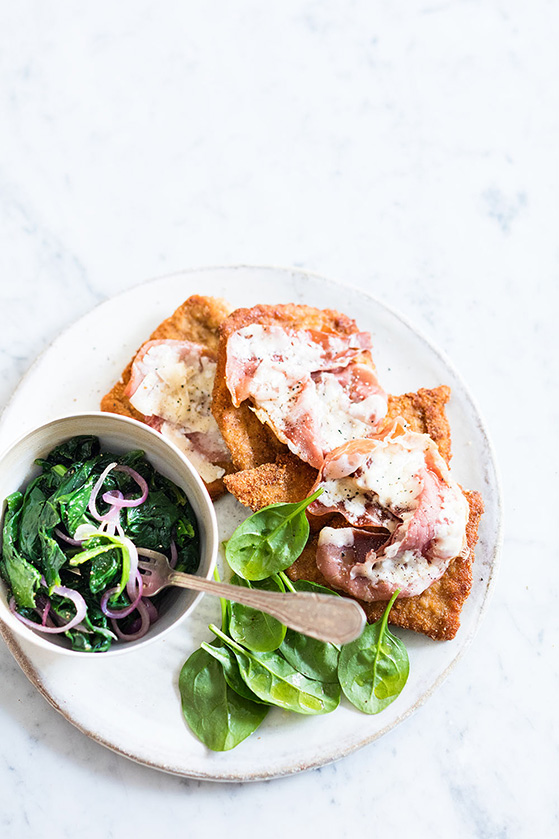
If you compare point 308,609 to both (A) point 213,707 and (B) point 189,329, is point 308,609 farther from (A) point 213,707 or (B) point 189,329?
(B) point 189,329

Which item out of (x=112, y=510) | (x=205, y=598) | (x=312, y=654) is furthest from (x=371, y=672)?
(x=112, y=510)

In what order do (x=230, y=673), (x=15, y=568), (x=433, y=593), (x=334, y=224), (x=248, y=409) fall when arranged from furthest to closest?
(x=334, y=224), (x=248, y=409), (x=433, y=593), (x=230, y=673), (x=15, y=568)

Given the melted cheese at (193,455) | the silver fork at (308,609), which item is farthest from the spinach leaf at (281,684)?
the melted cheese at (193,455)

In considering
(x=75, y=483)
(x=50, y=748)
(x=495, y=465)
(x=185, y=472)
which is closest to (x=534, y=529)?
(x=495, y=465)

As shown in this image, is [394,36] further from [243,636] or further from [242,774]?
[242,774]

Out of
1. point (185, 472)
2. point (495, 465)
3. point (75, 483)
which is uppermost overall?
point (495, 465)

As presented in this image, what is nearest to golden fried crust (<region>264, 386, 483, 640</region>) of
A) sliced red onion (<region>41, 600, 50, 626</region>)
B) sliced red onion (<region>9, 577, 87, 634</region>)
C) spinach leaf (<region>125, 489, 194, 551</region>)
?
spinach leaf (<region>125, 489, 194, 551</region>)

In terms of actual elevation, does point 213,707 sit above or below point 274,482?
below
